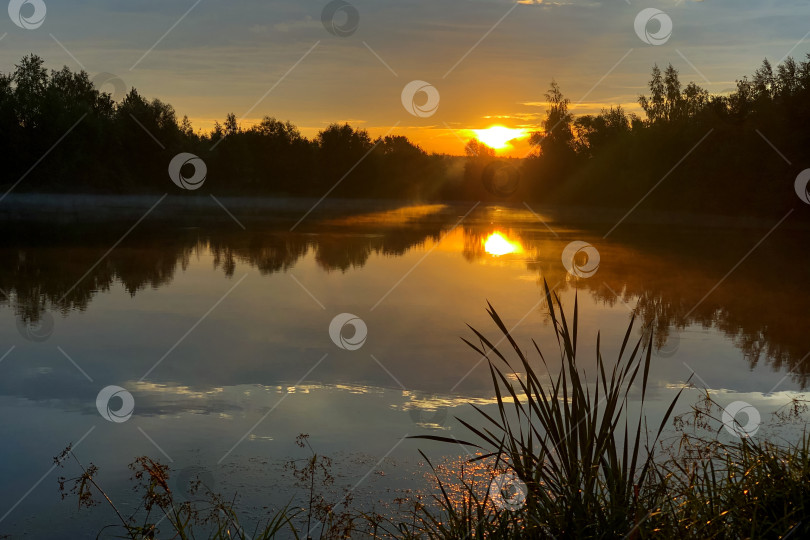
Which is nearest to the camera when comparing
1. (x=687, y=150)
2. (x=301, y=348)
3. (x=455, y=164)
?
(x=301, y=348)

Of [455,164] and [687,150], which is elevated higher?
[455,164]

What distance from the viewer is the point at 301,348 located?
1028cm

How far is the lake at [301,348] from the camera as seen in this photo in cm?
629

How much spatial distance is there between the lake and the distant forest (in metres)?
23.8

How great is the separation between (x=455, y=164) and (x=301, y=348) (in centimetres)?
9235

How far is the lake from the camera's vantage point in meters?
6.29

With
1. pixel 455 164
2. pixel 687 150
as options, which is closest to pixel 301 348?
pixel 687 150

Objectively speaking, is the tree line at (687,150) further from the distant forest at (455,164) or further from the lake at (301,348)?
the lake at (301,348)

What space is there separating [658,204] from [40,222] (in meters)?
38.3

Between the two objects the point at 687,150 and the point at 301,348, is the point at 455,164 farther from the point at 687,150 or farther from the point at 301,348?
the point at 301,348

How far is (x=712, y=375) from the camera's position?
9234 mm

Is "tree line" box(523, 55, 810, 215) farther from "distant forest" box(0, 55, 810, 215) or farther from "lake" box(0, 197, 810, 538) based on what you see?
"lake" box(0, 197, 810, 538)

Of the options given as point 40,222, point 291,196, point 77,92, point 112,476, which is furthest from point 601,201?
point 112,476

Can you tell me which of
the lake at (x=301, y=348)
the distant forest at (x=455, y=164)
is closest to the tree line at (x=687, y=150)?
the distant forest at (x=455, y=164)
